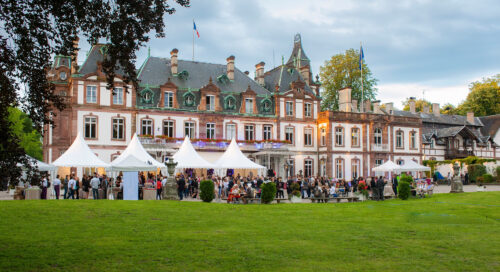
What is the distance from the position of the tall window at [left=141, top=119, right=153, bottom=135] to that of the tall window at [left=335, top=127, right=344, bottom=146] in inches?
744

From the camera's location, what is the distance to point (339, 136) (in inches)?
1876

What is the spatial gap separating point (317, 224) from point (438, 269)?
555 cm

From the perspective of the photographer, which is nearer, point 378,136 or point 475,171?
point 475,171

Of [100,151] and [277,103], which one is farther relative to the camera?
[277,103]

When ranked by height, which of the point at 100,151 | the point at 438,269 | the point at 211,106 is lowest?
the point at 438,269

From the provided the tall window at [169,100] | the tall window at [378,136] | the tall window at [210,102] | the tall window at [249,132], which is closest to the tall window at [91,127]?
the tall window at [169,100]

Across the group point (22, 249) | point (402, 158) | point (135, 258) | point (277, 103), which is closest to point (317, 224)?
point (135, 258)

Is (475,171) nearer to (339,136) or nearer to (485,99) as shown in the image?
(339,136)

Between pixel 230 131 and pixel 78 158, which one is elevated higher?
pixel 230 131

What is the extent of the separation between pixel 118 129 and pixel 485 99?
53.1 meters

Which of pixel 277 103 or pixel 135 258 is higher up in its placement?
pixel 277 103

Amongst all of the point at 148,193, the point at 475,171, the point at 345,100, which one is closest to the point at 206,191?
the point at 148,193

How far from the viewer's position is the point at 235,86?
45.6 m

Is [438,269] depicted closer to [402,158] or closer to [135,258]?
[135,258]
